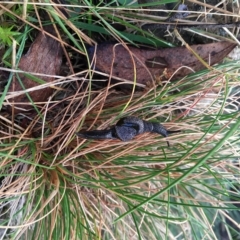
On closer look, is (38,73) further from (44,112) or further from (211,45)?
(211,45)

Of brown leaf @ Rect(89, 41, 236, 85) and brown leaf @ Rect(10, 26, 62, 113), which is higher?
brown leaf @ Rect(89, 41, 236, 85)

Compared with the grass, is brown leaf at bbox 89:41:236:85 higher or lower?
higher

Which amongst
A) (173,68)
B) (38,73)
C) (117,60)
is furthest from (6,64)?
(173,68)

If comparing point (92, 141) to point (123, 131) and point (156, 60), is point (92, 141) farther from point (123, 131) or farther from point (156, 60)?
point (156, 60)

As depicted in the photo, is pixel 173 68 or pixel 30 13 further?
pixel 173 68

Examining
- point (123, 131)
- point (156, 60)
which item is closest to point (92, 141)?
point (123, 131)
